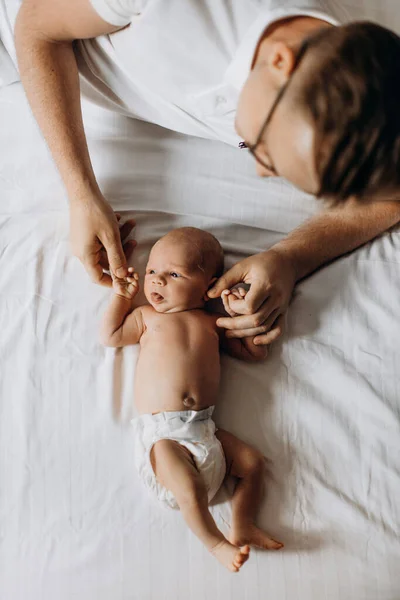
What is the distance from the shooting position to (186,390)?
96cm

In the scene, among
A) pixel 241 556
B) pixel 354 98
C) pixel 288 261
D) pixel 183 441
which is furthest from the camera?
pixel 288 261

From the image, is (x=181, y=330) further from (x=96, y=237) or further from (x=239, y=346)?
(x=96, y=237)

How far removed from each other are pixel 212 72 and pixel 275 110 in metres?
0.28

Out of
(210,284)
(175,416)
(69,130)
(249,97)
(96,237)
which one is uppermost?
(249,97)

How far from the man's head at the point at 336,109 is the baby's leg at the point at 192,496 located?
0.45 meters

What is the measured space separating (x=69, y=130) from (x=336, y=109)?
550mm

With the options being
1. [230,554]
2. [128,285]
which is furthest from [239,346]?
[230,554]

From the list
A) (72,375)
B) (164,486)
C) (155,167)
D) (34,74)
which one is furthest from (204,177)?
(164,486)

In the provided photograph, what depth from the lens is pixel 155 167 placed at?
1.17 m

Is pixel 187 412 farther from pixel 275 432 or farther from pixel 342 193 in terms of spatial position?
pixel 342 193

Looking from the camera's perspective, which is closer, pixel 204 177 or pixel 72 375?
pixel 72 375

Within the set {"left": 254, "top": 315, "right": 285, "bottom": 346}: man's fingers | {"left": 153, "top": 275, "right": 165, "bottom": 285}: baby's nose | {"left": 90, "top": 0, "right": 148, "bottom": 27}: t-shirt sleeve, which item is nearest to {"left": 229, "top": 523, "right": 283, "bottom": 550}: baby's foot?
{"left": 254, "top": 315, "right": 285, "bottom": 346}: man's fingers

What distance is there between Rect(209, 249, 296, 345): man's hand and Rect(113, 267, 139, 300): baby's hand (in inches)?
5.0

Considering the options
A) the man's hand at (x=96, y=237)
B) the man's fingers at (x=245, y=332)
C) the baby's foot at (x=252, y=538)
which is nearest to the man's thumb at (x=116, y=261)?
the man's hand at (x=96, y=237)
